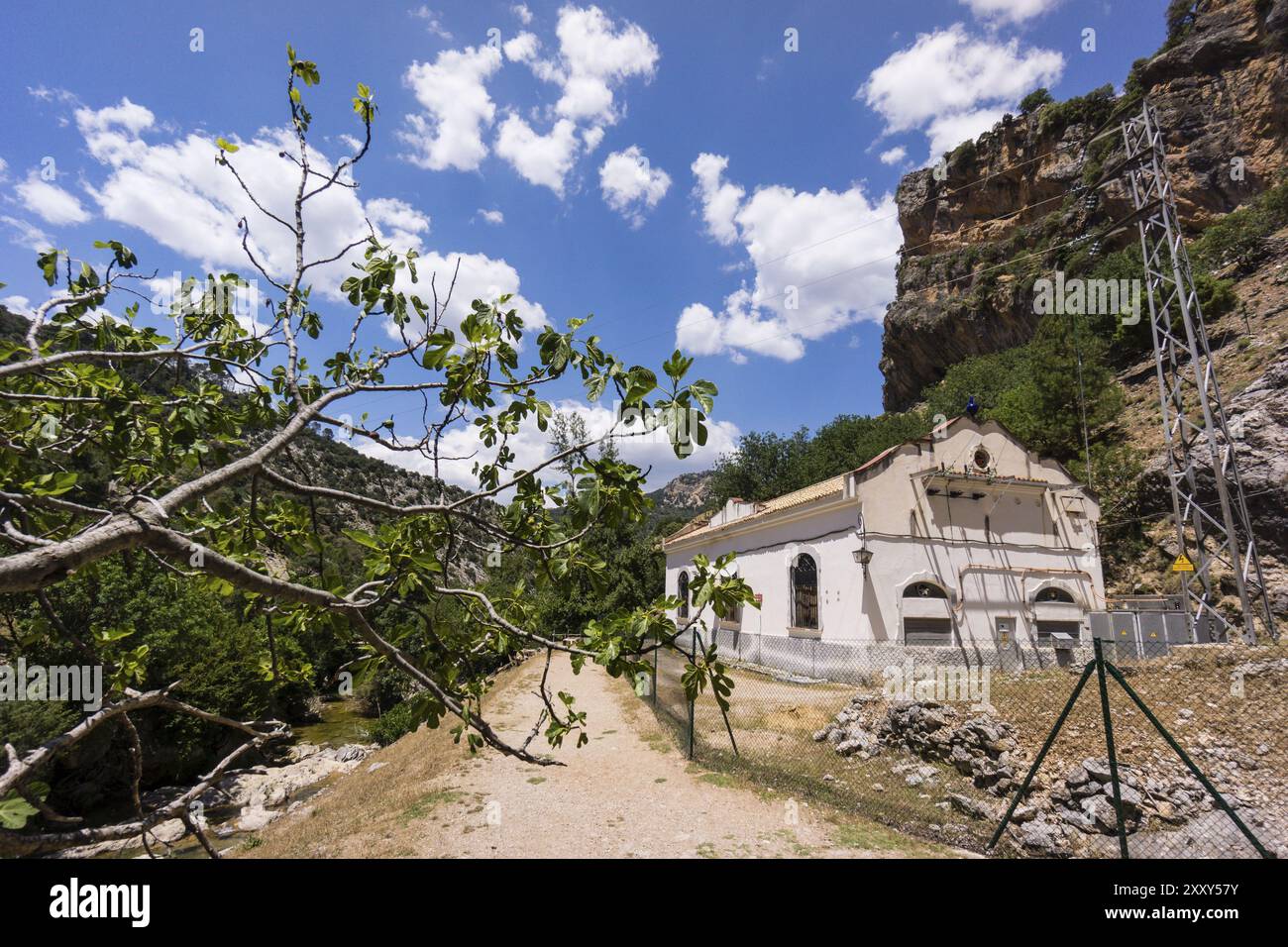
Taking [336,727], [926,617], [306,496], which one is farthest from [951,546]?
[336,727]

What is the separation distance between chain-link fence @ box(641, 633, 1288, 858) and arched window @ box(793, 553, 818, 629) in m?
3.08

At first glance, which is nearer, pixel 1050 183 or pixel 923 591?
pixel 923 591

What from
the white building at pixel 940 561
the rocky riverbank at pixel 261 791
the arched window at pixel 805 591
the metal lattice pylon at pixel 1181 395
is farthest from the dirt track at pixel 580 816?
the metal lattice pylon at pixel 1181 395

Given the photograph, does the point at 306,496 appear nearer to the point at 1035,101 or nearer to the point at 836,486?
the point at 836,486

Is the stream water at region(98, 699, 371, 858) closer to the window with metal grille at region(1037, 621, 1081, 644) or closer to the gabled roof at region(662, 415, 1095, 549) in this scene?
the gabled roof at region(662, 415, 1095, 549)

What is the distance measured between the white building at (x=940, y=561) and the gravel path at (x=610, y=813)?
5667mm

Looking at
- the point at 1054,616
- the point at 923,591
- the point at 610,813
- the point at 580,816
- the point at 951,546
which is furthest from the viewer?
the point at 1054,616

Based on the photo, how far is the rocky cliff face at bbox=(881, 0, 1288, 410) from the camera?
1727 inches

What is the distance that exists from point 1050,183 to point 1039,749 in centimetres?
6974

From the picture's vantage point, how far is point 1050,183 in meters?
57.7

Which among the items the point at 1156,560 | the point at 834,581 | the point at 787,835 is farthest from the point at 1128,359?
the point at 787,835

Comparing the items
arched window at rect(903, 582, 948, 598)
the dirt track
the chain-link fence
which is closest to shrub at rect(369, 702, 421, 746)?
the dirt track

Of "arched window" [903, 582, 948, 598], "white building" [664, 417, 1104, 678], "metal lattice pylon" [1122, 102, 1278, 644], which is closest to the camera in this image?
"metal lattice pylon" [1122, 102, 1278, 644]
